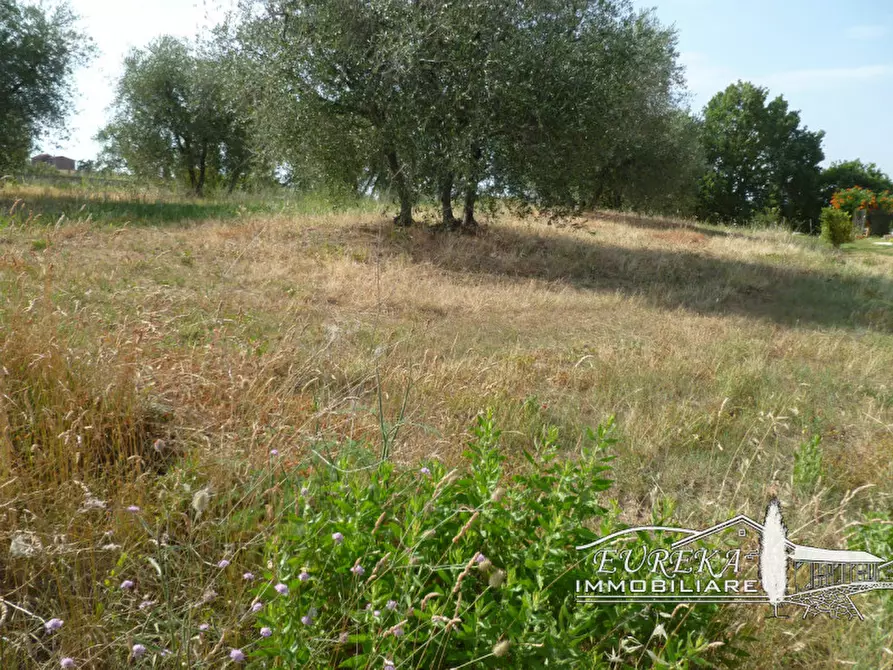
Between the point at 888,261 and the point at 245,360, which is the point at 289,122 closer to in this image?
the point at 245,360

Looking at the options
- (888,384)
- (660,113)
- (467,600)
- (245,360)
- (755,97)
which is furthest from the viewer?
(755,97)

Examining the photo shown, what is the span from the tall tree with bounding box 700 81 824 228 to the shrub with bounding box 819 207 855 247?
2352 cm

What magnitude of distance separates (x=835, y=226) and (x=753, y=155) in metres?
27.9

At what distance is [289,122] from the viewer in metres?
13.3

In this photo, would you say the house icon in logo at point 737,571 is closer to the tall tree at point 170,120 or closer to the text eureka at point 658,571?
the text eureka at point 658,571

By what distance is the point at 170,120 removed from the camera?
27.9 m

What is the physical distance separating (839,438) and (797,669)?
286 cm

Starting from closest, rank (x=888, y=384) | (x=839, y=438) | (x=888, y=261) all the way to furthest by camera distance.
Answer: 1. (x=839, y=438)
2. (x=888, y=384)
3. (x=888, y=261)

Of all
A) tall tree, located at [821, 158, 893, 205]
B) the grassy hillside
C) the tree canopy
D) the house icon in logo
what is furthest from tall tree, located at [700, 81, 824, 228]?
the house icon in logo

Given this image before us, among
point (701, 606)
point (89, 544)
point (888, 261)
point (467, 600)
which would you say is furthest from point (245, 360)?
point (888, 261)

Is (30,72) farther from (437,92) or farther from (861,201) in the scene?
(861,201)

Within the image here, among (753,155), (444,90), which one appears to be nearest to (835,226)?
(444,90)

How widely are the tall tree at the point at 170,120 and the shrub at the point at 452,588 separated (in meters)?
26.1

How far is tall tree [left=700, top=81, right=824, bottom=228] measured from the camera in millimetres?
46562
